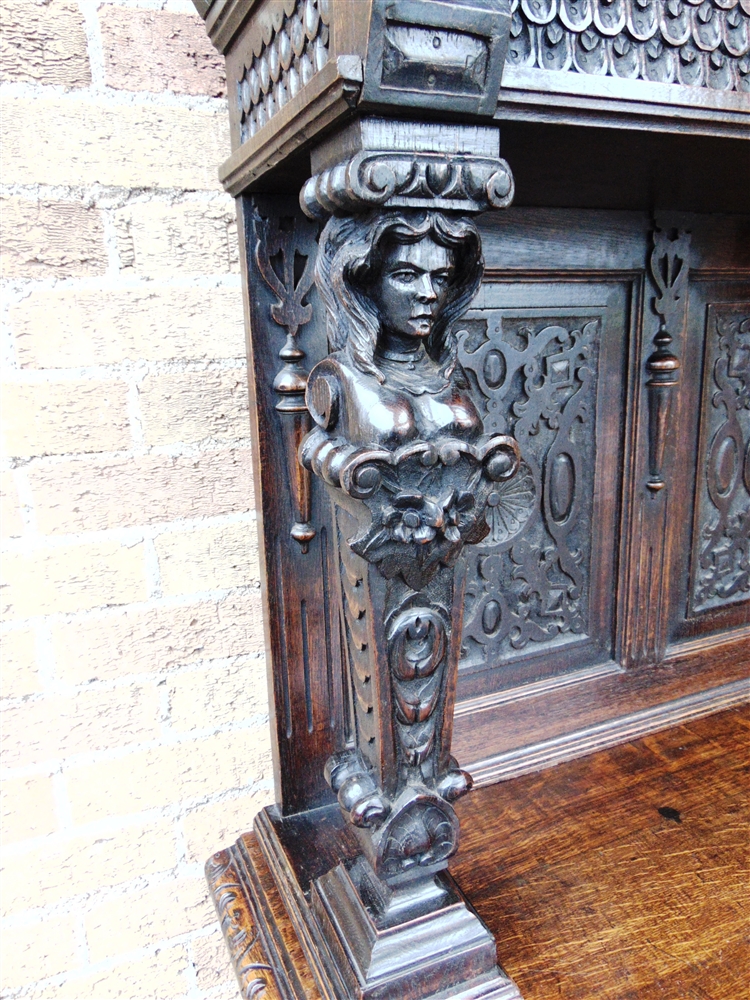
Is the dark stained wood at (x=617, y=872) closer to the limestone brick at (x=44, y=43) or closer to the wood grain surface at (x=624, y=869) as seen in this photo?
the wood grain surface at (x=624, y=869)

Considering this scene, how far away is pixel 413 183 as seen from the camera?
453 mm

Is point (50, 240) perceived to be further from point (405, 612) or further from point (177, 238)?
point (405, 612)

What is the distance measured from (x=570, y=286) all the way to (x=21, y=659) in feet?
2.62

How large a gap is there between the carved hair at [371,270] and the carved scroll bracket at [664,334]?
1.68 feet

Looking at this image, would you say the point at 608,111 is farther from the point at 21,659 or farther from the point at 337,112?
the point at 21,659

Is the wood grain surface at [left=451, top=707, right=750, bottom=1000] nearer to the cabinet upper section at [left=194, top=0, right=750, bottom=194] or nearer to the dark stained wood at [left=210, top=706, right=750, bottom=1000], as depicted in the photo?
the dark stained wood at [left=210, top=706, right=750, bottom=1000]

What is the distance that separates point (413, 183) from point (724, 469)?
2.60ft

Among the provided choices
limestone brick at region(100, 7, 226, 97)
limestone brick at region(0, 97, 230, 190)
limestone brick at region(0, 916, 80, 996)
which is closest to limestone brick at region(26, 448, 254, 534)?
limestone brick at region(0, 97, 230, 190)

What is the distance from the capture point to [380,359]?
523 mm

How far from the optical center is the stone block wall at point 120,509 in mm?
772

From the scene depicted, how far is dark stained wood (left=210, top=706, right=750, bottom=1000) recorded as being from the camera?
664 mm

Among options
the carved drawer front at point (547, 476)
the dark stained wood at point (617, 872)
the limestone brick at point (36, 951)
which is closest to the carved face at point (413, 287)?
the carved drawer front at point (547, 476)

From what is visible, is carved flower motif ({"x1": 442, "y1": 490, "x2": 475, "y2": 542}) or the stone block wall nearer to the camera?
carved flower motif ({"x1": 442, "y1": 490, "x2": 475, "y2": 542})

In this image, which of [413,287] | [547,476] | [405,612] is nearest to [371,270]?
[413,287]
